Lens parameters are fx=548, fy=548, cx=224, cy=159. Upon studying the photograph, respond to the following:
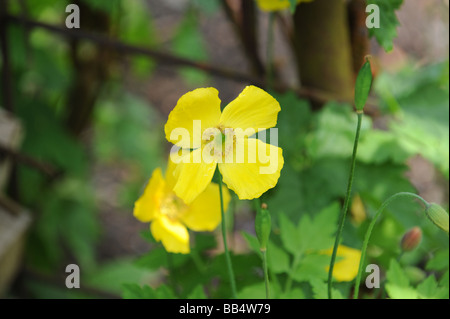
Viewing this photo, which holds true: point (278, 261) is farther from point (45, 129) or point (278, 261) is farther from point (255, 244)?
point (45, 129)

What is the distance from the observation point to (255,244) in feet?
2.03

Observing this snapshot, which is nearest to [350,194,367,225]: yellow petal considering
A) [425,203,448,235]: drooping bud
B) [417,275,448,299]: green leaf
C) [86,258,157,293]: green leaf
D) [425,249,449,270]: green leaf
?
[425,249,449,270]: green leaf

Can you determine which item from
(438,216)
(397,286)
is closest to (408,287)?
(397,286)

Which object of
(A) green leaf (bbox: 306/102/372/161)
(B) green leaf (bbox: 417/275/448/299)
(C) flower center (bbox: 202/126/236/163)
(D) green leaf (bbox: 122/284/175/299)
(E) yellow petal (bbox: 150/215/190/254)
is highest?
(A) green leaf (bbox: 306/102/372/161)

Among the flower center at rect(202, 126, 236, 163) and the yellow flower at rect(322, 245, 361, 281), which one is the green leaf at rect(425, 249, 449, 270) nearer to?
the yellow flower at rect(322, 245, 361, 281)

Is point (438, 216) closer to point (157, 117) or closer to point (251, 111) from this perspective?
point (251, 111)

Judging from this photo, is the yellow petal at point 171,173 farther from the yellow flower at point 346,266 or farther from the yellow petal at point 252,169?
the yellow flower at point 346,266

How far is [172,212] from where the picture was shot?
0.71 m

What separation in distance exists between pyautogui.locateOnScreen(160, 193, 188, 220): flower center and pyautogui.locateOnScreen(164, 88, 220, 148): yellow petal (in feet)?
0.57

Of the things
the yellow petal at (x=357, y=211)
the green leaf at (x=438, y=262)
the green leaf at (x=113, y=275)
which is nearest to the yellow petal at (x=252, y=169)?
the green leaf at (x=438, y=262)

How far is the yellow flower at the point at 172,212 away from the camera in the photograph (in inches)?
25.0

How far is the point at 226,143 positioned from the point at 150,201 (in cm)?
14

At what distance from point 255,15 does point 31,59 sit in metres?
0.73

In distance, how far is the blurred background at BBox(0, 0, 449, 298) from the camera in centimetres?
91
